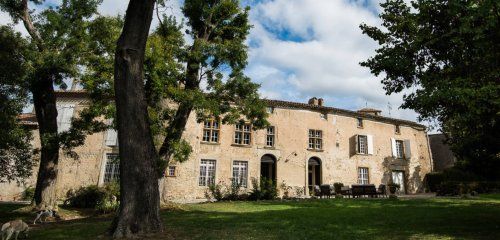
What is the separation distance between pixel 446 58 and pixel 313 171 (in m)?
17.4

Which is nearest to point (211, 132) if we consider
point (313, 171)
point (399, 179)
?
point (313, 171)

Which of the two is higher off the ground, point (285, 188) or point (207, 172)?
point (207, 172)

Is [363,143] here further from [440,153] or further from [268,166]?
[440,153]

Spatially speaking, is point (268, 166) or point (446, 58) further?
point (268, 166)

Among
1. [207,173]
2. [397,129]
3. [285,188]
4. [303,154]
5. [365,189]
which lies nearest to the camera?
[365,189]

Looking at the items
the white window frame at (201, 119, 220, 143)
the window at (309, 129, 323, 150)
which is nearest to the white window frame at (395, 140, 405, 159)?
the window at (309, 129, 323, 150)

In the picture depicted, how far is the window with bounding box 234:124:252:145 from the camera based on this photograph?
2291cm

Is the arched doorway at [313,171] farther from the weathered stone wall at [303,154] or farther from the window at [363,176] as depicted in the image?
the window at [363,176]

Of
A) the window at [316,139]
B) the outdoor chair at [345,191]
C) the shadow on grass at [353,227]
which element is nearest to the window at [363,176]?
the window at [316,139]

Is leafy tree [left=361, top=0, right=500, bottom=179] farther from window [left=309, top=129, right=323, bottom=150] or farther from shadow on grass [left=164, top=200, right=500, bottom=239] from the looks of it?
window [left=309, top=129, right=323, bottom=150]

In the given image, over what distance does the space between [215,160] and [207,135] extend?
1.71 m

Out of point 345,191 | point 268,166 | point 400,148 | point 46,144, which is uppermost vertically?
point 400,148

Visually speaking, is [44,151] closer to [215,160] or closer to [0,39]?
[0,39]

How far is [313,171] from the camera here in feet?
81.5
